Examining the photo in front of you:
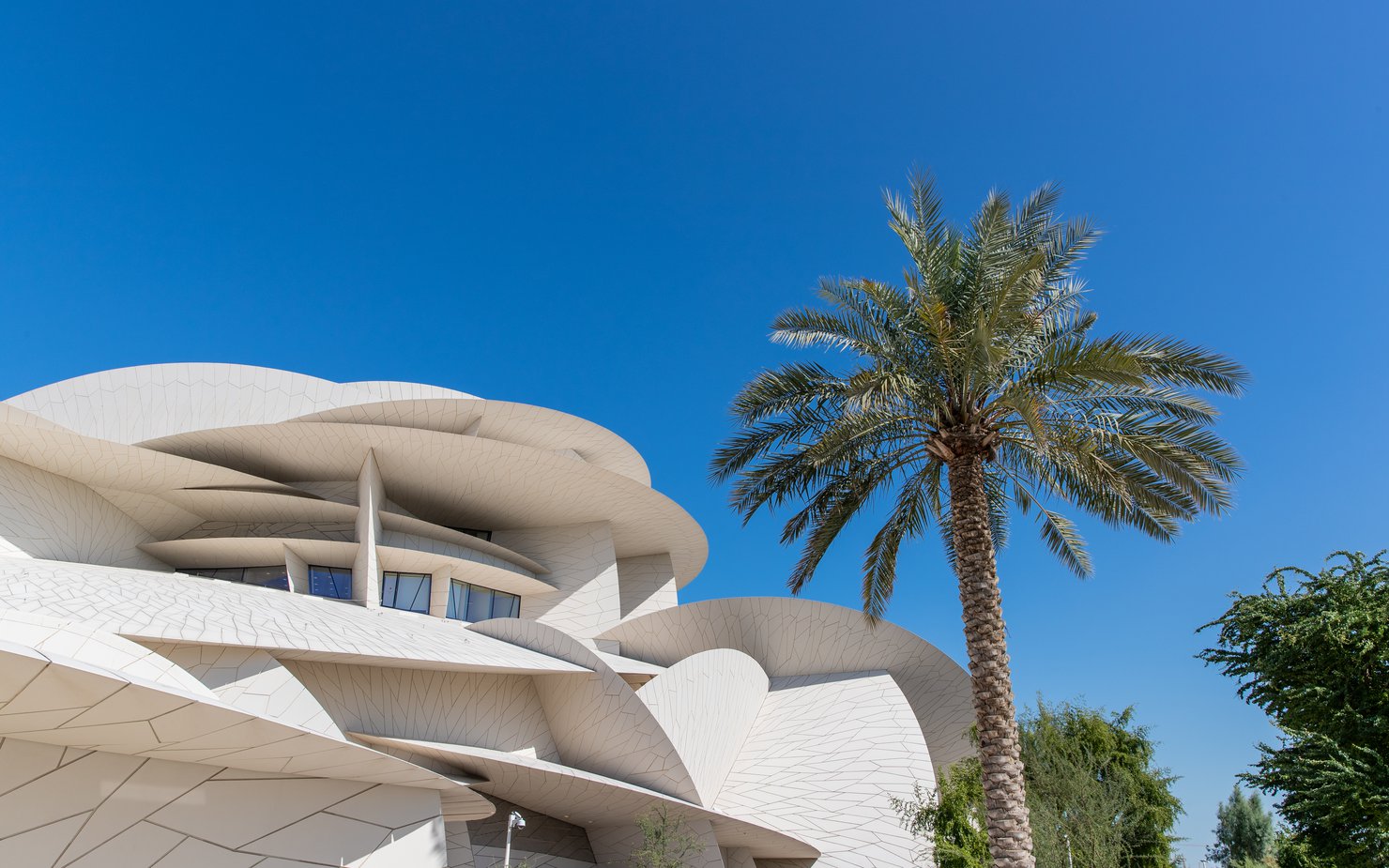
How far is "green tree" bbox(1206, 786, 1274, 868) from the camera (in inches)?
1597

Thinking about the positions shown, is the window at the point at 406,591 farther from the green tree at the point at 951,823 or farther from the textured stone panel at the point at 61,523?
the green tree at the point at 951,823

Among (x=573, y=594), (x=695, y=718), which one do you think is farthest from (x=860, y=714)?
(x=573, y=594)

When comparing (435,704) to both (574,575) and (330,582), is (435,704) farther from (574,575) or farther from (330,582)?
(574,575)

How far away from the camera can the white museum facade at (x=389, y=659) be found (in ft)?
31.2

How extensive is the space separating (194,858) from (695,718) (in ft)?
38.2

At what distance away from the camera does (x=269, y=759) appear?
33.4 ft

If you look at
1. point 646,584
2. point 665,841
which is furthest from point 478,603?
point 665,841

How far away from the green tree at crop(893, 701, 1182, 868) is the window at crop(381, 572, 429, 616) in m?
17.7

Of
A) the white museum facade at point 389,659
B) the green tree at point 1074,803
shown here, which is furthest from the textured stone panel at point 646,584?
the green tree at point 1074,803

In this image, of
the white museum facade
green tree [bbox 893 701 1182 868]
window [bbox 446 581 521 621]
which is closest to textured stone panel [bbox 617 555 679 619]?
the white museum facade

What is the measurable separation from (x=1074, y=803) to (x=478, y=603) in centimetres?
2068

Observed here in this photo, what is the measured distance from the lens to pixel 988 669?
11281 millimetres

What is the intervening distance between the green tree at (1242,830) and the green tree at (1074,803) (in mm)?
20022

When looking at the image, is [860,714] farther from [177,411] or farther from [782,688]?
[177,411]
